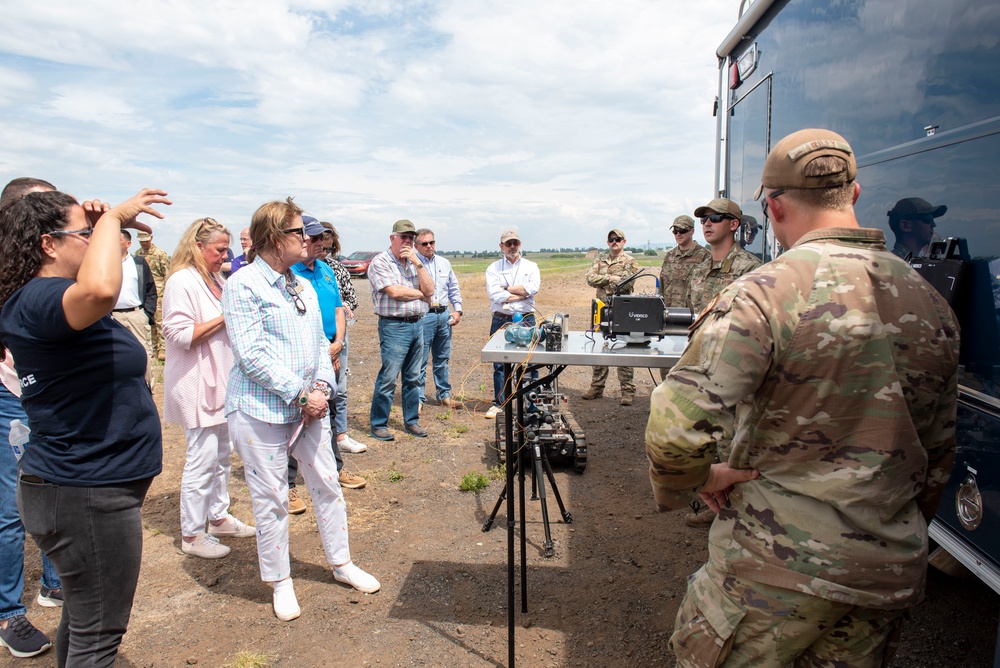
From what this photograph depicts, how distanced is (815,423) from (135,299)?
220 inches

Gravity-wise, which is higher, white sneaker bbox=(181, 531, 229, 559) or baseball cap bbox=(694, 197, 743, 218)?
baseball cap bbox=(694, 197, 743, 218)

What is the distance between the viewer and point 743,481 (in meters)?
1.60

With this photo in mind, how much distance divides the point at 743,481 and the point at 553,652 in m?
1.87

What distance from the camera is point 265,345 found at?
9.89ft

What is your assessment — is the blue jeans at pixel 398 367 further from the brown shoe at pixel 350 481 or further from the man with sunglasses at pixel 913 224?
the man with sunglasses at pixel 913 224

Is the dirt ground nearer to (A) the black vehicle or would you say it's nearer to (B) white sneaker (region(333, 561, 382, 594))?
(B) white sneaker (region(333, 561, 382, 594))

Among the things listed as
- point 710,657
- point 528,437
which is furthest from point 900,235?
point 528,437

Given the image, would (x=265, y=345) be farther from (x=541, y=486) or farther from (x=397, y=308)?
(x=397, y=308)

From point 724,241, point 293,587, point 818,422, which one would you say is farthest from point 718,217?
point 293,587

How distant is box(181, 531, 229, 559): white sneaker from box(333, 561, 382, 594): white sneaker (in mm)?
893

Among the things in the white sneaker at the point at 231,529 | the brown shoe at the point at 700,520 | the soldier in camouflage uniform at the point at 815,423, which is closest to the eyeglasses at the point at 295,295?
the white sneaker at the point at 231,529

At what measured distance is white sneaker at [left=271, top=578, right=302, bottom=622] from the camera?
10.7 ft

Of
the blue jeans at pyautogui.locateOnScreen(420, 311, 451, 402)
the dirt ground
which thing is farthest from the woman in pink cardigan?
the blue jeans at pyautogui.locateOnScreen(420, 311, 451, 402)

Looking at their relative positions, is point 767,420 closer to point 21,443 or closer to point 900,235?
point 900,235
